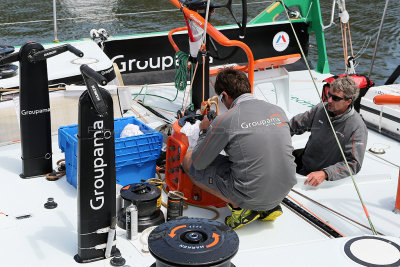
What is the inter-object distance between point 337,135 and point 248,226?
88 cm

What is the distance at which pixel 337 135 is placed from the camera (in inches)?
141

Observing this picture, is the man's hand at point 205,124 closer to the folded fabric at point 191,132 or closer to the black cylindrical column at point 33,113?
the folded fabric at point 191,132

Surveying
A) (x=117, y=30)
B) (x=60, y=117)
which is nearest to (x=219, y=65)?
(x=60, y=117)

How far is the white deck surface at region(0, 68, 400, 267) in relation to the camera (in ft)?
7.65

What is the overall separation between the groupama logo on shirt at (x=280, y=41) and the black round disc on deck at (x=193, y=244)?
4739 mm

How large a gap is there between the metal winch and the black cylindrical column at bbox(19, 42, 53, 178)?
2.84 ft

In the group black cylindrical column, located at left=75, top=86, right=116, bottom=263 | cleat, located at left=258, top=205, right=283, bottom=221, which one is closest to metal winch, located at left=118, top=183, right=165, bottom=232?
black cylindrical column, located at left=75, top=86, right=116, bottom=263

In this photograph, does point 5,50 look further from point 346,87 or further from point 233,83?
point 346,87

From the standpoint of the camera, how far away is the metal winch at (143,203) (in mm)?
3021

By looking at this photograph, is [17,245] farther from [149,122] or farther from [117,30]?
[117,30]

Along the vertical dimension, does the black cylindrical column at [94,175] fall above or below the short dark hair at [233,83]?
below

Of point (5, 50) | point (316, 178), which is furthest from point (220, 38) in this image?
point (5, 50)

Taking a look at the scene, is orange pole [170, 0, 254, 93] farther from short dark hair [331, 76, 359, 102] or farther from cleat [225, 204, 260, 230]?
cleat [225, 204, 260, 230]

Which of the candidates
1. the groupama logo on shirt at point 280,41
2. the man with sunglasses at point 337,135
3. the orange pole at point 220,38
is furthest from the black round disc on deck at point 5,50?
the groupama logo on shirt at point 280,41
